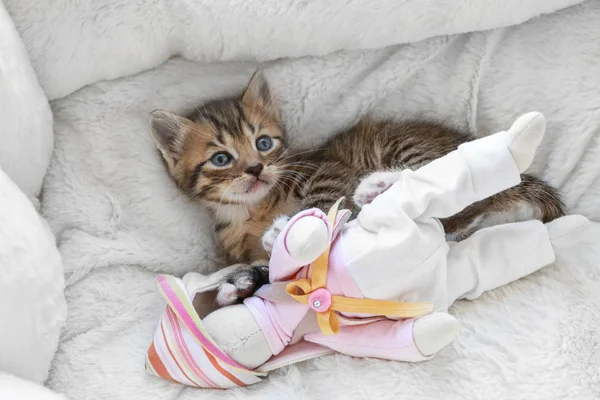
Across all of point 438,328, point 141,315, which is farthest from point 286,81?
point 438,328

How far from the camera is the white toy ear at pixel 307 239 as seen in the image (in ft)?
3.84

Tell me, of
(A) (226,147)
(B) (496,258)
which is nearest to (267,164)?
(A) (226,147)

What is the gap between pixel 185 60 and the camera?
1.69 metres

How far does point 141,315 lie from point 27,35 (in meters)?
0.73

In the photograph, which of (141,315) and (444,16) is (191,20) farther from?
(141,315)

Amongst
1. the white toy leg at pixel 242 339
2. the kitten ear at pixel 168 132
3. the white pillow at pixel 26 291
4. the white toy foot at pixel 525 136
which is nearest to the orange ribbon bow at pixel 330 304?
the white toy leg at pixel 242 339

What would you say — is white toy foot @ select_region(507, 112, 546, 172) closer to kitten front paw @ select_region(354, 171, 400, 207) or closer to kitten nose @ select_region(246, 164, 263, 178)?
kitten front paw @ select_region(354, 171, 400, 207)

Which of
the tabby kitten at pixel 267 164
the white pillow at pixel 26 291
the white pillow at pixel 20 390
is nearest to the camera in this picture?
the white pillow at pixel 20 390

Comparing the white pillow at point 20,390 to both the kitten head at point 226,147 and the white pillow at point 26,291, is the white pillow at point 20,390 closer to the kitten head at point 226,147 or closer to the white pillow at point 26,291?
the white pillow at point 26,291

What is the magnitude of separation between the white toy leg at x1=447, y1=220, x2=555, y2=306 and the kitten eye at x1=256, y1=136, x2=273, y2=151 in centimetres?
59

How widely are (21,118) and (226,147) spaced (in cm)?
52

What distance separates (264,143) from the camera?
5.69 feet

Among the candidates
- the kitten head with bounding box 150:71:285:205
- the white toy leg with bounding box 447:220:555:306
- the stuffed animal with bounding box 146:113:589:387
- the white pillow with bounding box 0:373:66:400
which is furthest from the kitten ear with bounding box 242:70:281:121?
the white pillow with bounding box 0:373:66:400

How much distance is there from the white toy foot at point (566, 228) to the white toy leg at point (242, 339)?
730 millimetres
